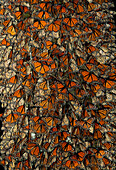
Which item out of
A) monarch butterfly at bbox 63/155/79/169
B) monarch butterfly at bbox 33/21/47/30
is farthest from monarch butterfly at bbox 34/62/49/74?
monarch butterfly at bbox 63/155/79/169

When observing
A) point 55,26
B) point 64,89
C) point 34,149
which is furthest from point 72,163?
point 55,26

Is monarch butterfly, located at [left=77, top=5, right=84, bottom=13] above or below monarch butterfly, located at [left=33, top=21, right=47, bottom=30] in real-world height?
above

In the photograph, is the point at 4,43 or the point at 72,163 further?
the point at 4,43

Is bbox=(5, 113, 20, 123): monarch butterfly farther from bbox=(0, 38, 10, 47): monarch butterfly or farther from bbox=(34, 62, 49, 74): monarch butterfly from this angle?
bbox=(0, 38, 10, 47): monarch butterfly

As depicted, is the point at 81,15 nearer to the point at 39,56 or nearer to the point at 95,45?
the point at 95,45

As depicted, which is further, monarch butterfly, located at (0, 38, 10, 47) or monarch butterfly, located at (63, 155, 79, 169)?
monarch butterfly, located at (0, 38, 10, 47)

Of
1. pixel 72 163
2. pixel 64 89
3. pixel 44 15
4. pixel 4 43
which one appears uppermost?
pixel 44 15

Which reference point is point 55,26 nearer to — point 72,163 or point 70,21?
point 70,21

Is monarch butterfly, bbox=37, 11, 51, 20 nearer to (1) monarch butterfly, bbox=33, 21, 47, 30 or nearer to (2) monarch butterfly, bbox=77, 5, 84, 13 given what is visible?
(1) monarch butterfly, bbox=33, 21, 47, 30

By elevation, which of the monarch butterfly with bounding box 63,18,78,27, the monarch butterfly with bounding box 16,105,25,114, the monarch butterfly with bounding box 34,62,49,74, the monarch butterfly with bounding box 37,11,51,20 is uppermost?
Result: the monarch butterfly with bounding box 37,11,51,20

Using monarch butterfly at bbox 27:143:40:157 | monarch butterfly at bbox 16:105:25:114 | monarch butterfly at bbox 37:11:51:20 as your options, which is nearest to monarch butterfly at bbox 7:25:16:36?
monarch butterfly at bbox 37:11:51:20
